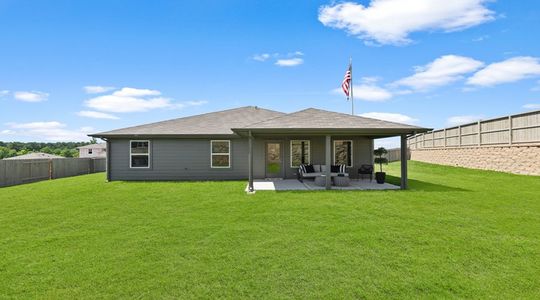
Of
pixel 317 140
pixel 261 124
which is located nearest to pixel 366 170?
pixel 317 140

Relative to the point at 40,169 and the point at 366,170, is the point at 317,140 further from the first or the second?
the point at 40,169

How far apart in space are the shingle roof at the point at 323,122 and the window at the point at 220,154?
3819 mm

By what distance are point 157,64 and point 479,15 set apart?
55.9 feet

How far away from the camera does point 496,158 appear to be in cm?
1733

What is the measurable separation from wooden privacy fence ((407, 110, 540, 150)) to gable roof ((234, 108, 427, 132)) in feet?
11.2

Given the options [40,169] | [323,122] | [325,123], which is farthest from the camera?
[40,169]

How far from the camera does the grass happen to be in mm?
3459

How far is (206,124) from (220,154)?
2.34 m

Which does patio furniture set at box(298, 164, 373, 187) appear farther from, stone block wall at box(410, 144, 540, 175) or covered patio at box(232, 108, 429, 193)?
stone block wall at box(410, 144, 540, 175)

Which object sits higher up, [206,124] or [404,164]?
[206,124]

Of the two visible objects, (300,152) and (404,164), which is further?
(300,152)

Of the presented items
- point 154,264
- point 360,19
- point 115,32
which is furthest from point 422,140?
point 154,264

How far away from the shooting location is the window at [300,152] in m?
14.8

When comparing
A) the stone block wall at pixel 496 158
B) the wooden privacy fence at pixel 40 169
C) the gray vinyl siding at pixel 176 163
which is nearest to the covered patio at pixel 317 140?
the gray vinyl siding at pixel 176 163
